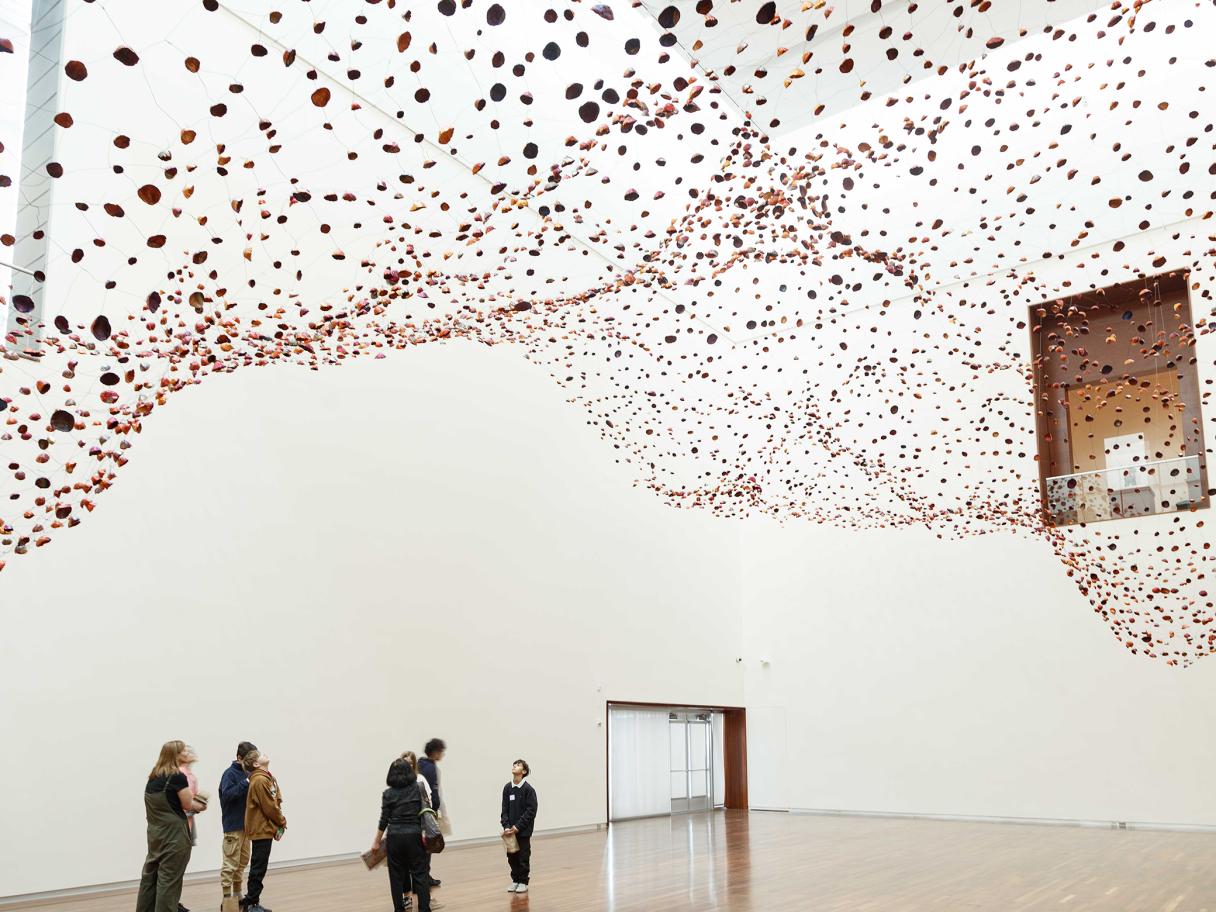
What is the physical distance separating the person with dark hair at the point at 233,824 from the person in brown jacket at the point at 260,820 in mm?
321

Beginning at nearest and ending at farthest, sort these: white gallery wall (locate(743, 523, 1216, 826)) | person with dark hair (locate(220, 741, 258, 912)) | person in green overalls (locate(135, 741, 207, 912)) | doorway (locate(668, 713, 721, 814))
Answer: person in green overalls (locate(135, 741, 207, 912)) → person with dark hair (locate(220, 741, 258, 912)) → white gallery wall (locate(743, 523, 1216, 826)) → doorway (locate(668, 713, 721, 814))

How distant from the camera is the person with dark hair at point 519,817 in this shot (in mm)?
8086

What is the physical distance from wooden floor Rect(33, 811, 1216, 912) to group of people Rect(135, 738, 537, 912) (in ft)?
1.49

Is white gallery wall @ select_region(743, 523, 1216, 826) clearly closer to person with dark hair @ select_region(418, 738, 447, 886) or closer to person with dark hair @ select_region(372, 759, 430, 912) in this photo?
person with dark hair @ select_region(418, 738, 447, 886)

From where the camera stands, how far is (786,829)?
13625mm

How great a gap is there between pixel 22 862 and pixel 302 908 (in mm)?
2198

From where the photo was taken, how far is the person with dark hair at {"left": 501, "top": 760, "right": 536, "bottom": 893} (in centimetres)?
809

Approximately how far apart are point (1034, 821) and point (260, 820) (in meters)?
11.3

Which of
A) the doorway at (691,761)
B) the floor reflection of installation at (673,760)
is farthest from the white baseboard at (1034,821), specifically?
the doorway at (691,761)

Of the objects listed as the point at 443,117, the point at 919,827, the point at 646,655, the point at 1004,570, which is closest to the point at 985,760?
the point at 919,827

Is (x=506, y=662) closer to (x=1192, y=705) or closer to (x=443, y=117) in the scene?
(x=443, y=117)

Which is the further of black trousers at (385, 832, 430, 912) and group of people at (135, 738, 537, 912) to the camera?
black trousers at (385, 832, 430, 912)

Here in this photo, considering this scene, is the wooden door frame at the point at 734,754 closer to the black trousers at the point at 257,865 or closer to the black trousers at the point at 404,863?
the black trousers at the point at 257,865

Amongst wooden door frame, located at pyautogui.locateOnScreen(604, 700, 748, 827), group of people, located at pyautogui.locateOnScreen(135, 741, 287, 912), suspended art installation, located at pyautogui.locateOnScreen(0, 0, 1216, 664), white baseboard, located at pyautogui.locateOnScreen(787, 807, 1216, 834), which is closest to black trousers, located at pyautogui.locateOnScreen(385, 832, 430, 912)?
group of people, located at pyautogui.locateOnScreen(135, 741, 287, 912)
